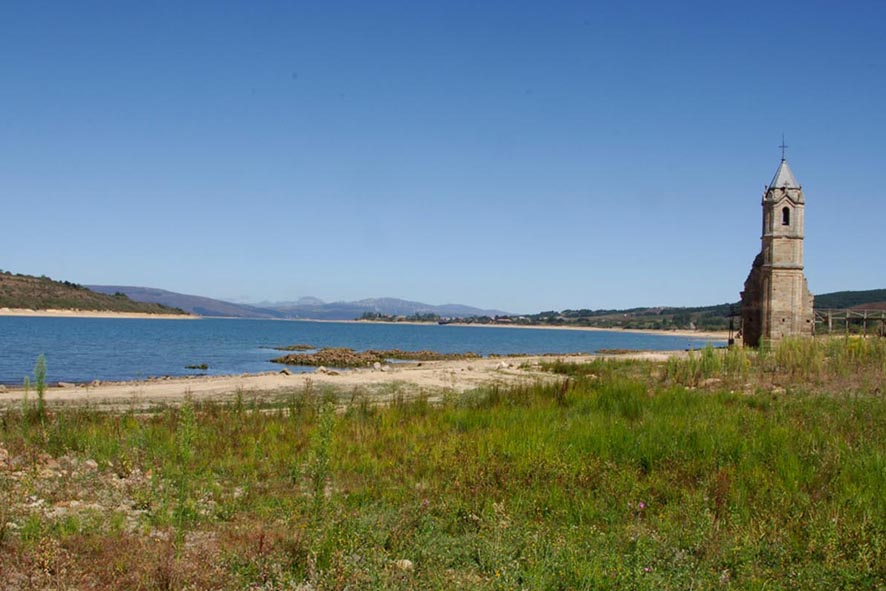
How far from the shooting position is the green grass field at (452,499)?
16.1ft

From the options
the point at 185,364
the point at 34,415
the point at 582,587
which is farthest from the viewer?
the point at 185,364

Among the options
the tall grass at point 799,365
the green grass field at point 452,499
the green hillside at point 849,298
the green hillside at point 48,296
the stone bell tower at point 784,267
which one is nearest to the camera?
the green grass field at point 452,499

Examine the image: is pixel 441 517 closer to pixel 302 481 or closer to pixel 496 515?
pixel 496 515

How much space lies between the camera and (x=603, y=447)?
8.55 metres

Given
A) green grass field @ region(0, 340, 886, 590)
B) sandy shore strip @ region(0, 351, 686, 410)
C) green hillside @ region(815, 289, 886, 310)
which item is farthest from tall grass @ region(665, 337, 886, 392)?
green hillside @ region(815, 289, 886, 310)

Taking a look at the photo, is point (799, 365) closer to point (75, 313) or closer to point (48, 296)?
point (75, 313)

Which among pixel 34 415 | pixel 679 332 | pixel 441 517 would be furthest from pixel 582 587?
pixel 679 332

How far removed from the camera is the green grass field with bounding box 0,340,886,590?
16.1ft

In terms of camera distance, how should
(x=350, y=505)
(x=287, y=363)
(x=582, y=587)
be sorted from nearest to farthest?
(x=582, y=587) < (x=350, y=505) < (x=287, y=363)

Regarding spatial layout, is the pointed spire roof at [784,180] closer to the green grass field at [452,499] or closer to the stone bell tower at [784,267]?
the stone bell tower at [784,267]

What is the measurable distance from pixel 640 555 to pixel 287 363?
3685cm

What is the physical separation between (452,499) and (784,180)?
3092cm

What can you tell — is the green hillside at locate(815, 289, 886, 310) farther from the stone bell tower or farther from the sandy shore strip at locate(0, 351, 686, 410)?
the sandy shore strip at locate(0, 351, 686, 410)

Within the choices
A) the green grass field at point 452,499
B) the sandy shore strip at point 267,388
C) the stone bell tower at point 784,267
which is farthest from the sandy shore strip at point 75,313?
the green grass field at point 452,499
